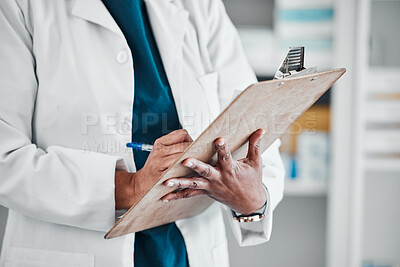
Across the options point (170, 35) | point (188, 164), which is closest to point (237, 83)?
point (170, 35)

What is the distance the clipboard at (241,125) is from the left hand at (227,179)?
0.5 inches

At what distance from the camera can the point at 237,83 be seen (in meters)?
0.91

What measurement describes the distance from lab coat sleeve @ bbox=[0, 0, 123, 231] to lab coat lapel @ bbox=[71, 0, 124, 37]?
113mm

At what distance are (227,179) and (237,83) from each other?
14.4 inches

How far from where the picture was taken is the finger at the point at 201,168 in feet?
1.73

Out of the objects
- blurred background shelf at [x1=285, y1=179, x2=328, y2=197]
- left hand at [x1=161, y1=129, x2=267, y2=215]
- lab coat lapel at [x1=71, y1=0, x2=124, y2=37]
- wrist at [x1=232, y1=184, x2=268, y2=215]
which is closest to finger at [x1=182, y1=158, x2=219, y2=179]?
left hand at [x1=161, y1=129, x2=267, y2=215]

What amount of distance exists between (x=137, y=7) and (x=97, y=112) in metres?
0.25

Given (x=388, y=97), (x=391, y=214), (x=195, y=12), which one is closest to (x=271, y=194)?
(x=195, y=12)

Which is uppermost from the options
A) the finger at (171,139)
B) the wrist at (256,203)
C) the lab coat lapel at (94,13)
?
the lab coat lapel at (94,13)

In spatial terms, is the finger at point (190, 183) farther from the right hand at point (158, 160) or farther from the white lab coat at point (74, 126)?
the white lab coat at point (74, 126)

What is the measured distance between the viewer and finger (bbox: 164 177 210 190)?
1.79ft

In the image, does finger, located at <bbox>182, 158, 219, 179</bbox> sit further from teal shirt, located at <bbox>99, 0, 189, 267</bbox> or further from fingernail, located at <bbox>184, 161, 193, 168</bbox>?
teal shirt, located at <bbox>99, 0, 189, 267</bbox>

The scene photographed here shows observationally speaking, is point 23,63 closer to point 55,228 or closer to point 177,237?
point 55,228

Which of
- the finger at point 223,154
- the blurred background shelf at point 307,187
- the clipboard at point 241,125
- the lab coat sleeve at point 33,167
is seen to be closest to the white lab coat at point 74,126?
the lab coat sleeve at point 33,167
